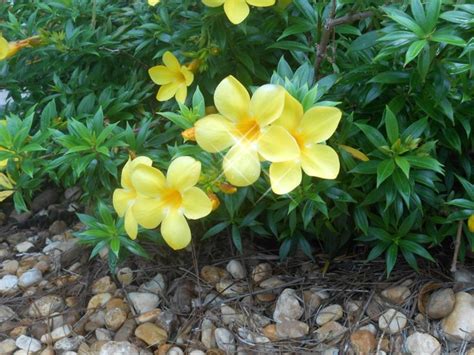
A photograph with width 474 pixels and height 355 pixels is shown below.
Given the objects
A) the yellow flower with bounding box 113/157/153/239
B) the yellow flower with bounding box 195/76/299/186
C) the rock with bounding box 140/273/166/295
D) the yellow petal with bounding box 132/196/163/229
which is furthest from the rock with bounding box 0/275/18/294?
the yellow flower with bounding box 195/76/299/186

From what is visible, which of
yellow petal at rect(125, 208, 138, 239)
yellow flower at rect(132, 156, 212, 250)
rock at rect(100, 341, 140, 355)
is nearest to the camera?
yellow flower at rect(132, 156, 212, 250)

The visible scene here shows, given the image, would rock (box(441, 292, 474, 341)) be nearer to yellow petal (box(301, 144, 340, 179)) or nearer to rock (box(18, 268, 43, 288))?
yellow petal (box(301, 144, 340, 179))

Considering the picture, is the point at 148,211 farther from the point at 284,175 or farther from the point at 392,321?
the point at 392,321

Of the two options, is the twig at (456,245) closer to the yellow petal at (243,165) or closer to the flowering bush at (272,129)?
the flowering bush at (272,129)

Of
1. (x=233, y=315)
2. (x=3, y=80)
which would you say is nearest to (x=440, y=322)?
(x=233, y=315)

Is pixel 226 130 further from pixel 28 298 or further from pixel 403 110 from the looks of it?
pixel 28 298

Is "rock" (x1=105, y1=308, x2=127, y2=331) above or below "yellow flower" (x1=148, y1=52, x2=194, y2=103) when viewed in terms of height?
below

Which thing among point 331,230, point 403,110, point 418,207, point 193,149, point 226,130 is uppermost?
point 226,130
